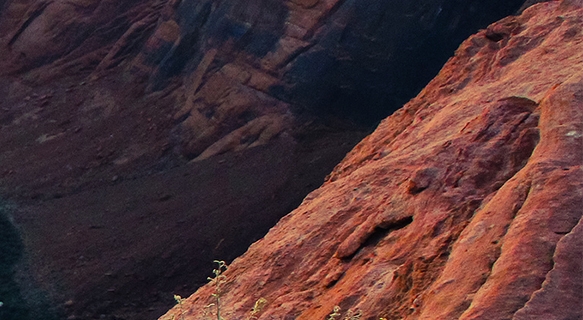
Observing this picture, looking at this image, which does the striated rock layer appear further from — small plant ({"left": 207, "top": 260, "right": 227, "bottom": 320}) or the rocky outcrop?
the rocky outcrop

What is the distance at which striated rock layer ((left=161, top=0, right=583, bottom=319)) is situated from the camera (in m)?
5.00

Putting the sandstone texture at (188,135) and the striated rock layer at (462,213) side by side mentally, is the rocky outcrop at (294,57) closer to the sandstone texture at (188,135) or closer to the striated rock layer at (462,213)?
the sandstone texture at (188,135)

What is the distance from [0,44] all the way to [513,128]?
15.9 metres

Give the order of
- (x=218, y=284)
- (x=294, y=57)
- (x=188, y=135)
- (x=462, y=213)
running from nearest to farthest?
(x=218, y=284) → (x=462, y=213) → (x=294, y=57) → (x=188, y=135)

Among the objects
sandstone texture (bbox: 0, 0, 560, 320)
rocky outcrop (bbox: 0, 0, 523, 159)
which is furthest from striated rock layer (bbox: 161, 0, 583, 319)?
rocky outcrop (bbox: 0, 0, 523, 159)

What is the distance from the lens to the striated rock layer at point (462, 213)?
16.4ft

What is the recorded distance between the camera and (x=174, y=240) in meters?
14.0

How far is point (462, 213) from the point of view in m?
6.15

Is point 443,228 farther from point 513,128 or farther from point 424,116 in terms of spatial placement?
point 424,116

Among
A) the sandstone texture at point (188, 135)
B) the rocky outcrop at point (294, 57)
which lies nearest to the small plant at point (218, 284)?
the sandstone texture at point (188, 135)

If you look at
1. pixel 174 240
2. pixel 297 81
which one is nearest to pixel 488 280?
pixel 174 240

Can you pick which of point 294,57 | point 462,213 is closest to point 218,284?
point 462,213

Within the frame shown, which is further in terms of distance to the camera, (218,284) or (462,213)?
(462,213)

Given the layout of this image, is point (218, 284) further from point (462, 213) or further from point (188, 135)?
point (188, 135)
